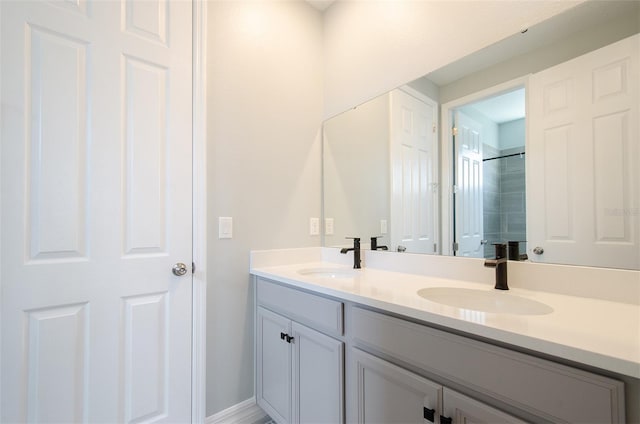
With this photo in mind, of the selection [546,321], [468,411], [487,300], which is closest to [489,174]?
[487,300]

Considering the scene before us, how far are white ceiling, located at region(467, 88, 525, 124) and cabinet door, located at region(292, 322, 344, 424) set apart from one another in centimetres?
113

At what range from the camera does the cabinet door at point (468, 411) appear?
2.38 feet

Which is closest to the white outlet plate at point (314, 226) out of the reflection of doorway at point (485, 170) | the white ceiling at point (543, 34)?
the reflection of doorway at point (485, 170)

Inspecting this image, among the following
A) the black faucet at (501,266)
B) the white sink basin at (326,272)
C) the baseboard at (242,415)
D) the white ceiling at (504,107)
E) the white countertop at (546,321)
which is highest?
the white ceiling at (504,107)

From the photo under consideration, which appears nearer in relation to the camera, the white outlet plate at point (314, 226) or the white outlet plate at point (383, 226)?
the white outlet plate at point (383, 226)

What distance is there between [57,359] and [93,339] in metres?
0.12

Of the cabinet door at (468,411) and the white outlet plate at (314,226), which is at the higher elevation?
the white outlet plate at (314,226)

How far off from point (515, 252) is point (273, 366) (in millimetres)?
1257

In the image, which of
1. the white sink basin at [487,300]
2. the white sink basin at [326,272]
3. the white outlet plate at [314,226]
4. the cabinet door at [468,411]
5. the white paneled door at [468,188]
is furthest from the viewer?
the white outlet plate at [314,226]

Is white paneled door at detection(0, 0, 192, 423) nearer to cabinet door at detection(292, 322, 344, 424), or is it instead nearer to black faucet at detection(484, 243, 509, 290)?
cabinet door at detection(292, 322, 344, 424)

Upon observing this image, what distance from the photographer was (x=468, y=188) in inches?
53.6

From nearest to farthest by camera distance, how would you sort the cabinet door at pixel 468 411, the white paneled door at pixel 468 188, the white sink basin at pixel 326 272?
the cabinet door at pixel 468 411
the white paneled door at pixel 468 188
the white sink basin at pixel 326 272

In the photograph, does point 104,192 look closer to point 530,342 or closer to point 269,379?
point 269,379

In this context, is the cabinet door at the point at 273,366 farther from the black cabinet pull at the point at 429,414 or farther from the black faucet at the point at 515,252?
the black faucet at the point at 515,252
